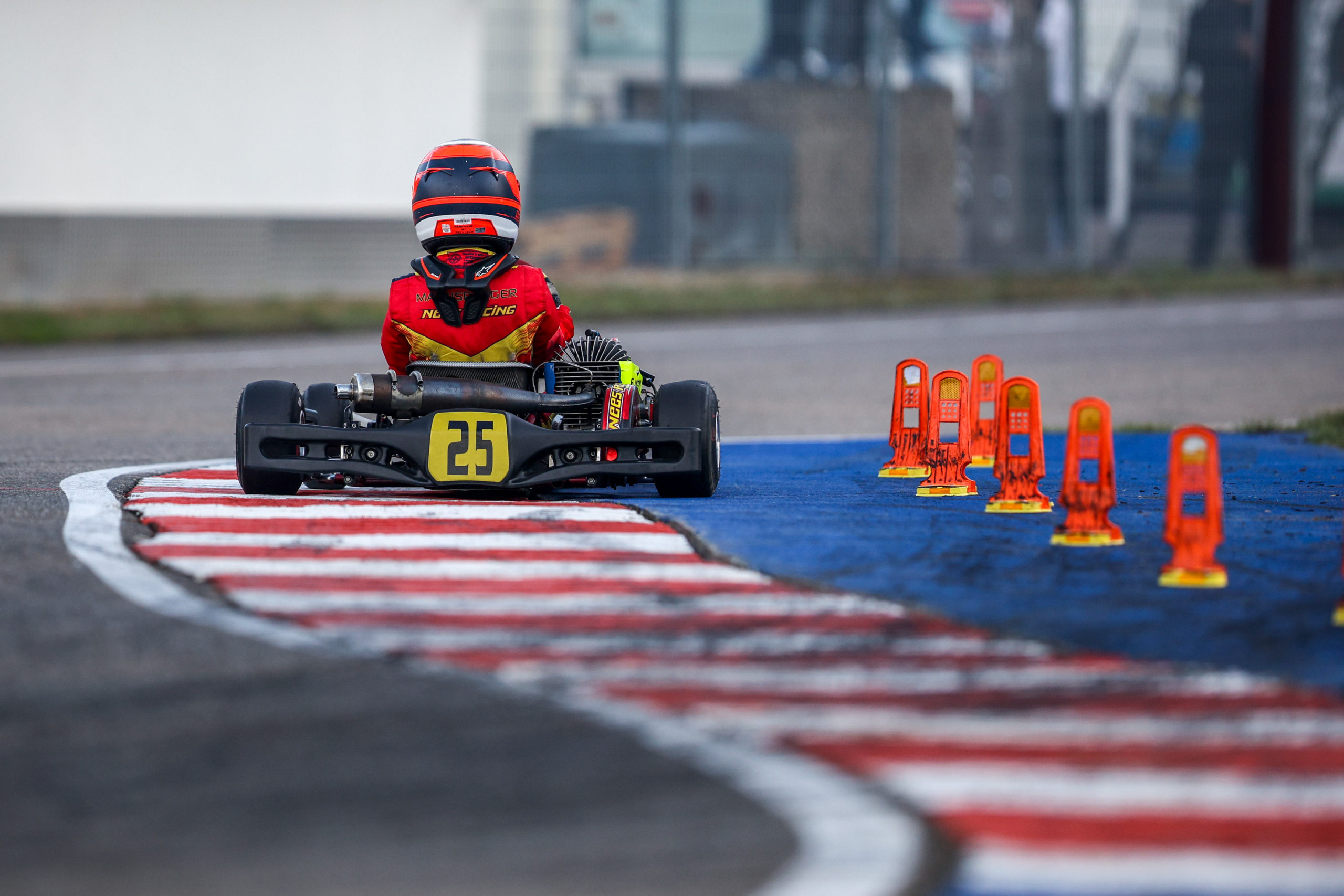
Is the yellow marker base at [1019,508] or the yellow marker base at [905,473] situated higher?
the yellow marker base at [1019,508]

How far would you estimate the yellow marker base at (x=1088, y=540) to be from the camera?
5.86 metres

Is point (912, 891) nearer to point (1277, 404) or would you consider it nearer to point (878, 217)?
point (1277, 404)

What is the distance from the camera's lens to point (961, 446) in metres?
7.43

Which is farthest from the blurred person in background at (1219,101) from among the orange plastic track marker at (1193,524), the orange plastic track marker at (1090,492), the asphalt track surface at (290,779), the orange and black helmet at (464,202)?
the asphalt track surface at (290,779)

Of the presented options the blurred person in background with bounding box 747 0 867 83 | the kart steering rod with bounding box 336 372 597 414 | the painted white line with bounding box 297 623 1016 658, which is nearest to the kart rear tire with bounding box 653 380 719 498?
the kart steering rod with bounding box 336 372 597 414

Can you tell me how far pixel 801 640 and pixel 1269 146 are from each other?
2614 centimetres

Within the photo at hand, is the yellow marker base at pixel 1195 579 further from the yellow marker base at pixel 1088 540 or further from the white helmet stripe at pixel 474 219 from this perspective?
the white helmet stripe at pixel 474 219

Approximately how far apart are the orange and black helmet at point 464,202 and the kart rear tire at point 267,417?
929 mm

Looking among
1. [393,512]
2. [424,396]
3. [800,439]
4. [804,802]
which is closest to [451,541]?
[393,512]

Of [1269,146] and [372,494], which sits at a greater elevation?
[1269,146]

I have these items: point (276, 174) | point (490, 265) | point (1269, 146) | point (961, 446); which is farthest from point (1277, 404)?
point (1269, 146)

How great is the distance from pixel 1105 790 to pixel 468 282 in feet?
15.5

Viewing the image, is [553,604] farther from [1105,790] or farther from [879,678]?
[1105,790]

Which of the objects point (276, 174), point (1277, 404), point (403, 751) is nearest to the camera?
point (403, 751)
